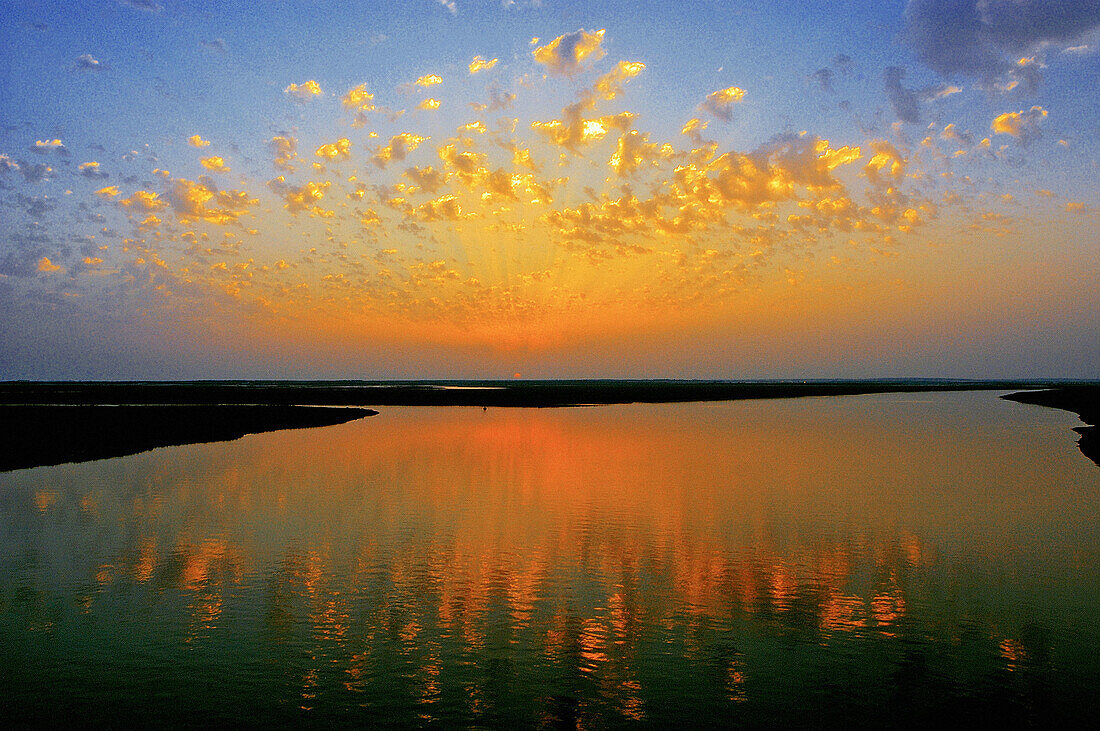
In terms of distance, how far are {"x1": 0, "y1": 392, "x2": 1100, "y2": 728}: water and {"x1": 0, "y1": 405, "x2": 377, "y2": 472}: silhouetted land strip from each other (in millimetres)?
9051

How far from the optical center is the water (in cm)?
1097

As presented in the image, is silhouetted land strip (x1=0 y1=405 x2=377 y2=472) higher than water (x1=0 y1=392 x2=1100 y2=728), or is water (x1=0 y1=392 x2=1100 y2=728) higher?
silhouetted land strip (x1=0 y1=405 x2=377 y2=472)

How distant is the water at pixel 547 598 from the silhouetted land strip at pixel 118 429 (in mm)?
9051

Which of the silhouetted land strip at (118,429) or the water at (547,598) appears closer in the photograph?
the water at (547,598)

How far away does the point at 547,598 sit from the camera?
16.0 m

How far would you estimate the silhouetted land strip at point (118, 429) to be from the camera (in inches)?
1683

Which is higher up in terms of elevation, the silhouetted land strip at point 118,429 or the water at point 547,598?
the silhouetted land strip at point 118,429

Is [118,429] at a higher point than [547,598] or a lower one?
higher

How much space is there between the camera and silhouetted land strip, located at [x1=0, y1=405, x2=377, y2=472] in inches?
1683

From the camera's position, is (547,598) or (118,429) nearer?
(547,598)

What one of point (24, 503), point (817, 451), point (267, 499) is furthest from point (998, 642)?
point (817, 451)

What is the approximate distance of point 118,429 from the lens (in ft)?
186

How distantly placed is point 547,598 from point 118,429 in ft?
171

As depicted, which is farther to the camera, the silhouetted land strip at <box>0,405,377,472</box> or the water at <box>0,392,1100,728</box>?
the silhouetted land strip at <box>0,405,377,472</box>
